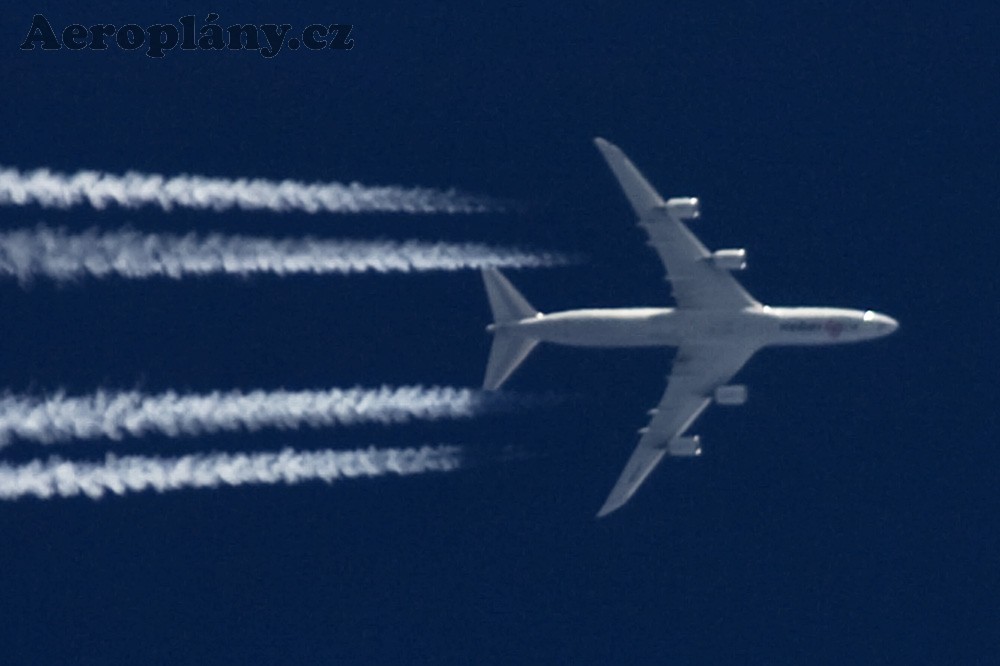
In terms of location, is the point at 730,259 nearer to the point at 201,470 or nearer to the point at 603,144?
the point at 603,144

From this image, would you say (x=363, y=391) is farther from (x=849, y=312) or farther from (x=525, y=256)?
(x=849, y=312)

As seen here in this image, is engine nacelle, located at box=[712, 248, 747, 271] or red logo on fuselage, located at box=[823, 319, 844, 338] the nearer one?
engine nacelle, located at box=[712, 248, 747, 271]

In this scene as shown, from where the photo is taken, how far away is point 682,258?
3615 inches

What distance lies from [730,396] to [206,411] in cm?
2334

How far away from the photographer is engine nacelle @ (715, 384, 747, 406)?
9238cm

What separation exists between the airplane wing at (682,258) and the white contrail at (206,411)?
10613 millimetres

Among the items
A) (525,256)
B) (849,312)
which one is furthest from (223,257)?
(849,312)

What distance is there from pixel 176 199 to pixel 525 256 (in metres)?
16.6

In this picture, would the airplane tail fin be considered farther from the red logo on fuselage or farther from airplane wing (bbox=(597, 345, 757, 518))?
the red logo on fuselage

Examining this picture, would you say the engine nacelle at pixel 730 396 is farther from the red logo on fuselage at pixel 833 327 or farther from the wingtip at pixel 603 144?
the wingtip at pixel 603 144

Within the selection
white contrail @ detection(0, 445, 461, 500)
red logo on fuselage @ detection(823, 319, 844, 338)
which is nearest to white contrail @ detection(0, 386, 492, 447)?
white contrail @ detection(0, 445, 461, 500)

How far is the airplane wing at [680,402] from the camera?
93.0 meters

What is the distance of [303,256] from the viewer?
9100 centimetres

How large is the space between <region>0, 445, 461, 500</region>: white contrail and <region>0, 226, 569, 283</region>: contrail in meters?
7.84
